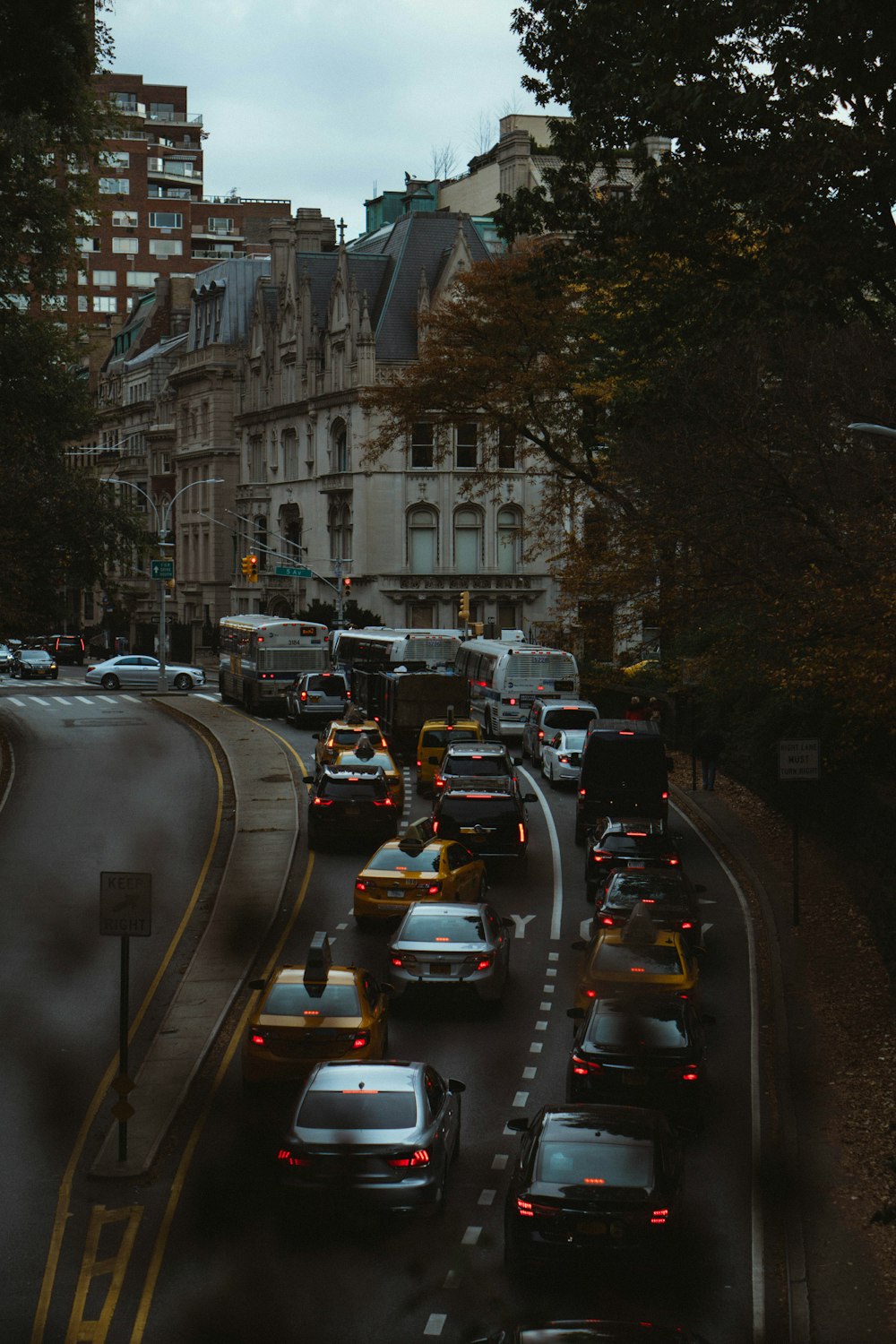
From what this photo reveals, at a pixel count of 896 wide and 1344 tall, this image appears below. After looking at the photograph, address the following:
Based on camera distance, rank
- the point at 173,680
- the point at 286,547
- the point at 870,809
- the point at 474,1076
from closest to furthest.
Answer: the point at 474,1076 → the point at 870,809 → the point at 173,680 → the point at 286,547

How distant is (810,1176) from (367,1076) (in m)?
4.95

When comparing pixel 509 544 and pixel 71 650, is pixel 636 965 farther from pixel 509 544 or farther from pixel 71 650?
pixel 71 650

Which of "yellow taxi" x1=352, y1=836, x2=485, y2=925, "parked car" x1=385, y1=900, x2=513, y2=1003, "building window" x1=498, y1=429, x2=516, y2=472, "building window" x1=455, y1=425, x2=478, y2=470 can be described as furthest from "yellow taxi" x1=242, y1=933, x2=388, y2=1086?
"building window" x1=455, y1=425, x2=478, y2=470

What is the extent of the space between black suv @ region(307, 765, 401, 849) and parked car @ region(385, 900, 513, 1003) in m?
10.2

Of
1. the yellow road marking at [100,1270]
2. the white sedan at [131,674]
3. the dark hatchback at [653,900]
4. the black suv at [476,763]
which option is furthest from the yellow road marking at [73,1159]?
the white sedan at [131,674]

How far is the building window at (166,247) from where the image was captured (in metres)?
145

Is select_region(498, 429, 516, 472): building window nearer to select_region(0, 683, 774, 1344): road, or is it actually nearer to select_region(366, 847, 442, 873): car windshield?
select_region(366, 847, 442, 873): car windshield

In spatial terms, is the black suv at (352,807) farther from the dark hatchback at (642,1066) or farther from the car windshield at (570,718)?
the dark hatchback at (642,1066)

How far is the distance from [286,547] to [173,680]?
22.7 meters

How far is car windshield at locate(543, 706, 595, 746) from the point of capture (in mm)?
43625

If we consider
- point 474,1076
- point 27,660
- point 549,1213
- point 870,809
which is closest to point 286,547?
point 27,660

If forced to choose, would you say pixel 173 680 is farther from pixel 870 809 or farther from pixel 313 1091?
pixel 313 1091

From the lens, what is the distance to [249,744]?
158 ft

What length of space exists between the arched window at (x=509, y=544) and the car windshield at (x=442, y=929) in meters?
62.1
